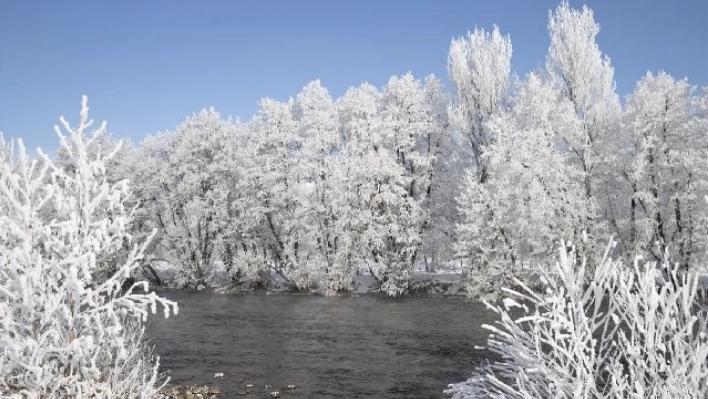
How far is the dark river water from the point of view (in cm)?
1452

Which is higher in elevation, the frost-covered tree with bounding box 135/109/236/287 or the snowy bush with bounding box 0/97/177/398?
the frost-covered tree with bounding box 135/109/236/287

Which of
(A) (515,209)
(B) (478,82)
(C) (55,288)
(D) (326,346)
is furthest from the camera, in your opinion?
(B) (478,82)

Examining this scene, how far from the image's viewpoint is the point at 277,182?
42344mm

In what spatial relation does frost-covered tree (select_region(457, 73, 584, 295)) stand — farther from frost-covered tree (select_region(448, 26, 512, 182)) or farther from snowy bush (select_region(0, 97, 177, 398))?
snowy bush (select_region(0, 97, 177, 398))

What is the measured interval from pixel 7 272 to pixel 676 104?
3682 centimetres

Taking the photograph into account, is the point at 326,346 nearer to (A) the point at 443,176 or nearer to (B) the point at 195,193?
(A) the point at 443,176

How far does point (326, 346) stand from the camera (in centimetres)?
1948

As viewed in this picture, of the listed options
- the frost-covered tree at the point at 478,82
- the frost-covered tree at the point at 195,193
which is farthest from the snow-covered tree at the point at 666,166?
the frost-covered tree at the point at 195,193

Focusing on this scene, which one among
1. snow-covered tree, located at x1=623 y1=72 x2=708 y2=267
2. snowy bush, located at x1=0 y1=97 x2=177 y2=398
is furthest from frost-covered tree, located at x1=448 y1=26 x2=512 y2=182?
snowy bush, located at x1=0 y1=97 x2=177 y2=398

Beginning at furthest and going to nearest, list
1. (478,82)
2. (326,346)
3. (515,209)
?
(478,82)
(515,209)
(326,346)

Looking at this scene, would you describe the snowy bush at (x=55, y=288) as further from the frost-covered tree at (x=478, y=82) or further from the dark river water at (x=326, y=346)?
the frost-covered tree at (x=478, y=82)

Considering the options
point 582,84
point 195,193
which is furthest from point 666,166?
point 195,193

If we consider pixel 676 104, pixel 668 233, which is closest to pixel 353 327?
pixel 668 233

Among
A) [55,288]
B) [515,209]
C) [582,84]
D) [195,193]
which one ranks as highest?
[582,84]
